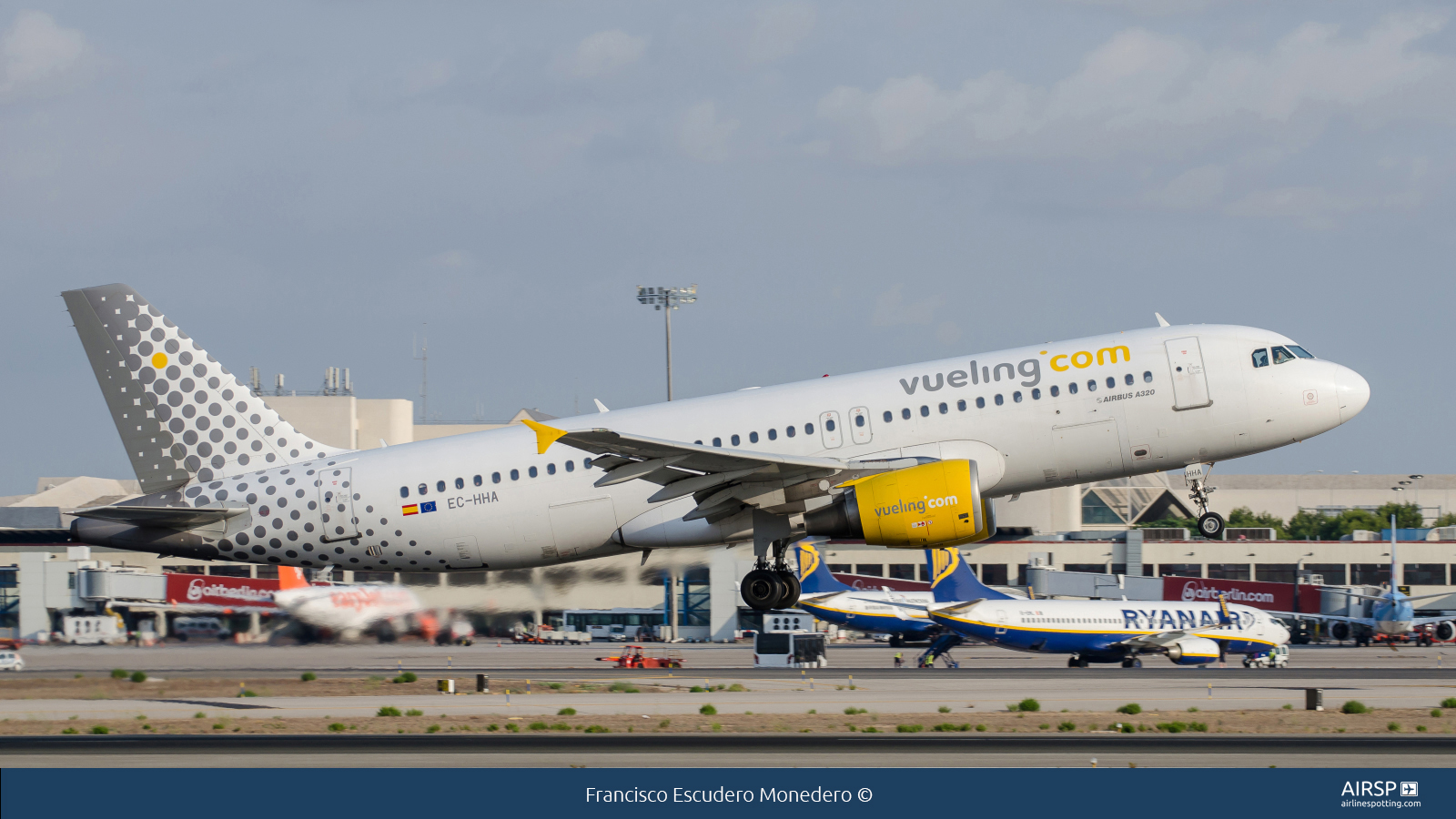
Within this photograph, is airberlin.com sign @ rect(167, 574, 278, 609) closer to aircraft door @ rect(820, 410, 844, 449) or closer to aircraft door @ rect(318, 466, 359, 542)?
aircraft door @ rect(318, 466, 359, 542)

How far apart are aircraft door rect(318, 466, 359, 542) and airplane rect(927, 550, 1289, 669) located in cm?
2703

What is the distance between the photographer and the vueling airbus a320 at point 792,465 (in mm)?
25797

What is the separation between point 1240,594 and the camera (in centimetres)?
7612

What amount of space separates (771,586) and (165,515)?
1269cm

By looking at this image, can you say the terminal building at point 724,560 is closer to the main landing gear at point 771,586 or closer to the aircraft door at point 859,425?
the main landing gear at point 771,586

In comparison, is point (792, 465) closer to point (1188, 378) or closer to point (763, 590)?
point (763, 590)

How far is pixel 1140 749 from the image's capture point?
23.9 m

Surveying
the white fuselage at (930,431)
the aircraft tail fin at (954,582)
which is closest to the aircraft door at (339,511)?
the white fuselage at (930,431)

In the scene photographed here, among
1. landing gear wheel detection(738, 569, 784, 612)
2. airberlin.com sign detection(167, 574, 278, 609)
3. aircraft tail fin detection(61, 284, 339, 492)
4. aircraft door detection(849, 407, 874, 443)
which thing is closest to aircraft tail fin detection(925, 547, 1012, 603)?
airberlin.com sign detection(167, 574, 278, 609)

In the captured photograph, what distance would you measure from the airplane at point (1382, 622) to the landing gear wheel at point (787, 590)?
49848mm

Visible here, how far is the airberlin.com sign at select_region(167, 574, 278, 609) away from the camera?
1529 inches

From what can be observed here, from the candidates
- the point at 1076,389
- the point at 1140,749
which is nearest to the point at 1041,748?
the point at 1140,749

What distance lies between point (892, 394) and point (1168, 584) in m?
54.0

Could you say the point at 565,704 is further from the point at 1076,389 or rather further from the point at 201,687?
the point at 1076,389
